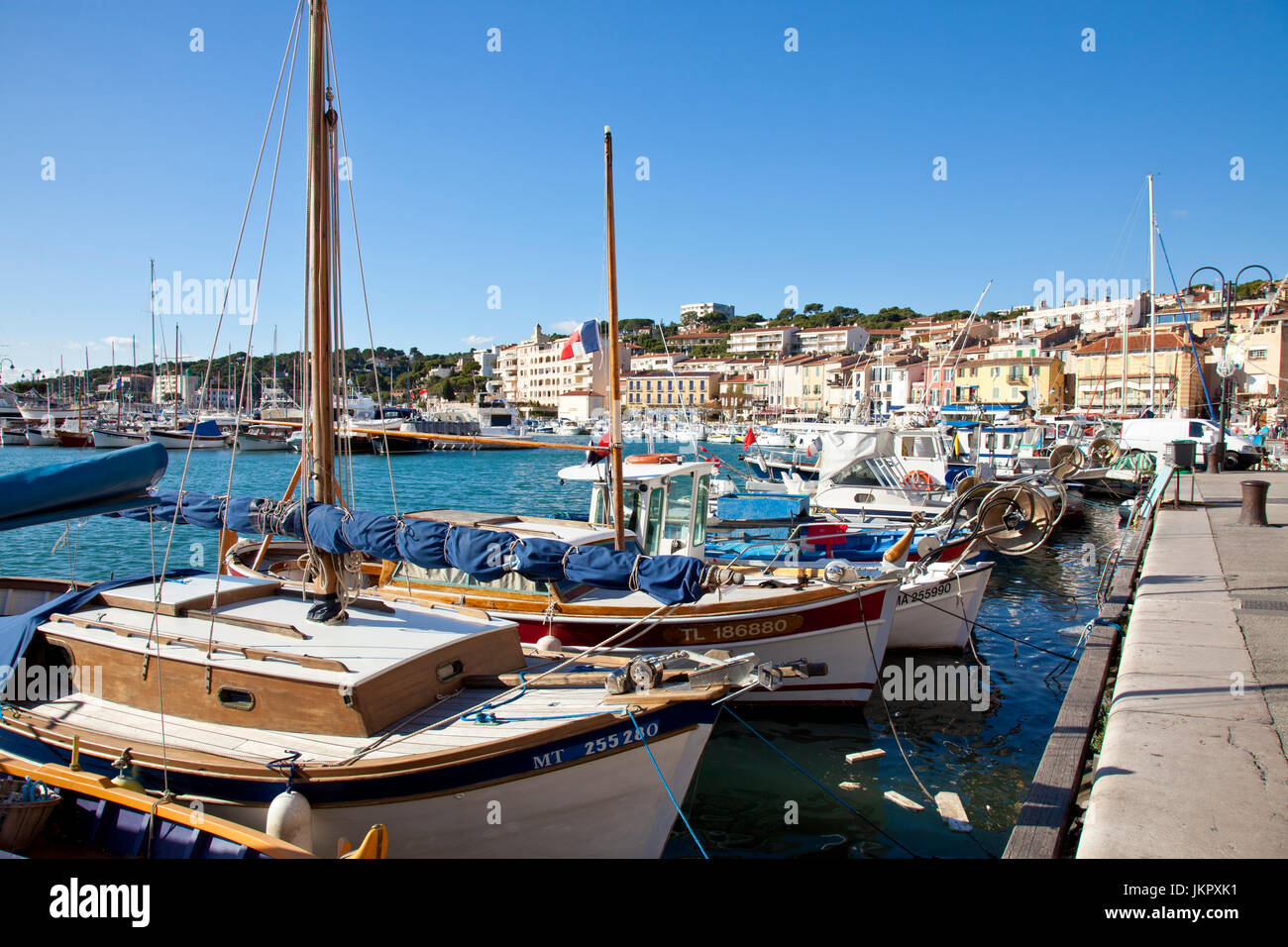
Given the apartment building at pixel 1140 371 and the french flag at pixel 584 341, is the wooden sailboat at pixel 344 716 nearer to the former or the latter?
the french flag at pixel 584 341

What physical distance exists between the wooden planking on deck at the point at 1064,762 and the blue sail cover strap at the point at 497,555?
10.5 ft

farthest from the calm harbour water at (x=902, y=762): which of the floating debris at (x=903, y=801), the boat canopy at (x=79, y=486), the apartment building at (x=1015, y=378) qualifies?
the apartment building at (x=1015, y=378)

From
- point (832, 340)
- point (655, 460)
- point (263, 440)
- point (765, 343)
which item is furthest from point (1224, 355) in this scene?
point (765, 343)

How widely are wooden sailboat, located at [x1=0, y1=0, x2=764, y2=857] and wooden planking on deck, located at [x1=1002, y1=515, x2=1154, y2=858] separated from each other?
2160 mm

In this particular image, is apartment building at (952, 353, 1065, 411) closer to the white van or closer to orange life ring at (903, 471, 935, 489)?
the white van

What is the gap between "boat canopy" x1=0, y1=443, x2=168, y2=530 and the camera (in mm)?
6117

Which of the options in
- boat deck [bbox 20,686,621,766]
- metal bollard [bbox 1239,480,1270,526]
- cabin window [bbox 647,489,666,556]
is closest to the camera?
boat deck [bbox 20,686,621,766]

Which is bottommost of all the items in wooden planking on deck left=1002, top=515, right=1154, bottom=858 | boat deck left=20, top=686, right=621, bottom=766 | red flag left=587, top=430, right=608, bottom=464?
wooden planking on deck left=1002, top=515, right=1154, bottom=858

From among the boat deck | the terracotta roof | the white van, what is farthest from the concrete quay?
the terracotta roof

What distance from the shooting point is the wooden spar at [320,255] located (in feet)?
24.8

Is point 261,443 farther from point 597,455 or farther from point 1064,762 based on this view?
point 1064,762

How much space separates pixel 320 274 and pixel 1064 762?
25.5 ft
